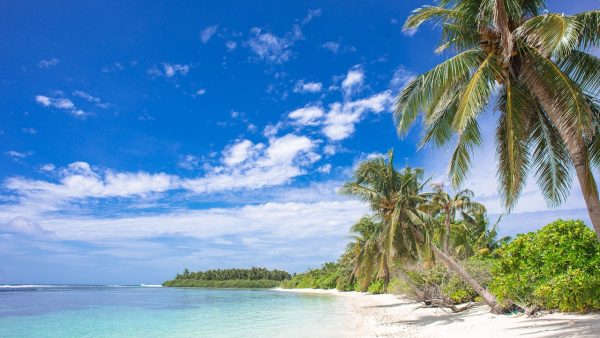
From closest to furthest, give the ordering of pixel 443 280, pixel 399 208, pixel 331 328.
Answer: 1. pixel 331 328
2. pixel 399 208
3. pixel 443 280

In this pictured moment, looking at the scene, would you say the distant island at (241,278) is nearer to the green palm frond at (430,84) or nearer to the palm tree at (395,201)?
the palm tree at (395,201)

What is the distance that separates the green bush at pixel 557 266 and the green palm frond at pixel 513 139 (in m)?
2.71

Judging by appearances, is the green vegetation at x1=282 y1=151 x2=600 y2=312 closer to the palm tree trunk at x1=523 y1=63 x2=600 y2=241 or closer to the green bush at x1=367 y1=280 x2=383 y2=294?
the palm tree trunk at x1=523 y1=63 x2=600 y2=241

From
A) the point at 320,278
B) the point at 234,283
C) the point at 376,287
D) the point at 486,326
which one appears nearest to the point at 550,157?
the point at 486,326

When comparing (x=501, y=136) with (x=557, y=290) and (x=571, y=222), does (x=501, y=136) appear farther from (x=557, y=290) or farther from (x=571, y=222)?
(x=557, y=290)

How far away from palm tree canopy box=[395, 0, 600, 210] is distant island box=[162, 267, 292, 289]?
107574 mm

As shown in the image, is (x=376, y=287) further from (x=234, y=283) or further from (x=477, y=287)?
(x=234, y=283)

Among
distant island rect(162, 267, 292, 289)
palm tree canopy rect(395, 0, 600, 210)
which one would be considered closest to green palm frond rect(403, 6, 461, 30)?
palm tree canopy rect(395, 0, 600, 210)

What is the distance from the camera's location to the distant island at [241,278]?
11300 cm

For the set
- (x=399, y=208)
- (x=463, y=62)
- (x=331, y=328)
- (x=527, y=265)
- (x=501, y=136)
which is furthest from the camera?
(x=399, y=208)

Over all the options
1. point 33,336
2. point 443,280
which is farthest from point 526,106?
point 33,336

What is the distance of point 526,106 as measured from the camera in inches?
329

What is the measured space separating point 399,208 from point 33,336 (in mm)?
16441

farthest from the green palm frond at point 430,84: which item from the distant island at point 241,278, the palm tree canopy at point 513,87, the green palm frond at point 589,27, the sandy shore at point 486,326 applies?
the distant island at point 241,278
